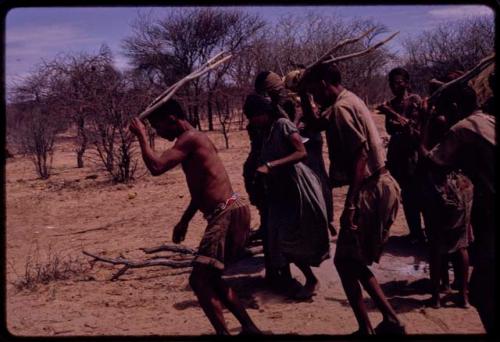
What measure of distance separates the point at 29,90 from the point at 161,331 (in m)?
12.4

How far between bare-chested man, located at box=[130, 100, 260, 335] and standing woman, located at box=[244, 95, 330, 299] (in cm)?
66

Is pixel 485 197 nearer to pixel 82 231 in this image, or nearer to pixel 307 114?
pixel 307 114

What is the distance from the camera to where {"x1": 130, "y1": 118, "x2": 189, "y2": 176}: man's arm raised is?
358cm

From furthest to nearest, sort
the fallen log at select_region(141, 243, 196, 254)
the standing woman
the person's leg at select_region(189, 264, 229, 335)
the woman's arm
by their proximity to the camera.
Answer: the fallen log at select_region(141, 243, 196, 254), the standing woman, the woman's arm, the person's leg at select_region(189, 264, 229, 335)

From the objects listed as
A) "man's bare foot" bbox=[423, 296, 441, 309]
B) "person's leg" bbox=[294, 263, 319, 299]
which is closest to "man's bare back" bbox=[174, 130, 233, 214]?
"person's leg" bbox=[294, 263, 319, 299]

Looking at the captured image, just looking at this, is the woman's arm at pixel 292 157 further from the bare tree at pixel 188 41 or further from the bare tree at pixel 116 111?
the bare tree at pixel 188 41

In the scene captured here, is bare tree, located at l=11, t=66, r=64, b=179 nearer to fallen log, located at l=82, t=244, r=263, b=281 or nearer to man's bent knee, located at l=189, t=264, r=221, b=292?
fallen log, located at l=82, t=244, r=263, b=281

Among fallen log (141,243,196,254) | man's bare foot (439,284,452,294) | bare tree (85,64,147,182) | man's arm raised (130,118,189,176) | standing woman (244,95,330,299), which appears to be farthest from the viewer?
bare tree (85,64,147,182)

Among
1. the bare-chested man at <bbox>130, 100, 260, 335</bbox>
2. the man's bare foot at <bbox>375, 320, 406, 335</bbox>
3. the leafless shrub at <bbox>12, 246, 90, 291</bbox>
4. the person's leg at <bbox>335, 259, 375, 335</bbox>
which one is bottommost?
the leafless shrub at <bbox>12, 246, 90, 291</bbox>

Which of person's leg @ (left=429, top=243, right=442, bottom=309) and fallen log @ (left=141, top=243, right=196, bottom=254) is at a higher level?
person's leg @ (left=429, top=243, right=442, bottom=309)

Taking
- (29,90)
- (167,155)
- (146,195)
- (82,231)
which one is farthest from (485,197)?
(29,90)

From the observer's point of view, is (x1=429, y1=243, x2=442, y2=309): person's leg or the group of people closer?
the group of people

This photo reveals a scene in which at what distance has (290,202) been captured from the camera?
4.57m

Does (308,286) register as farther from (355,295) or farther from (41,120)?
(41,120)
